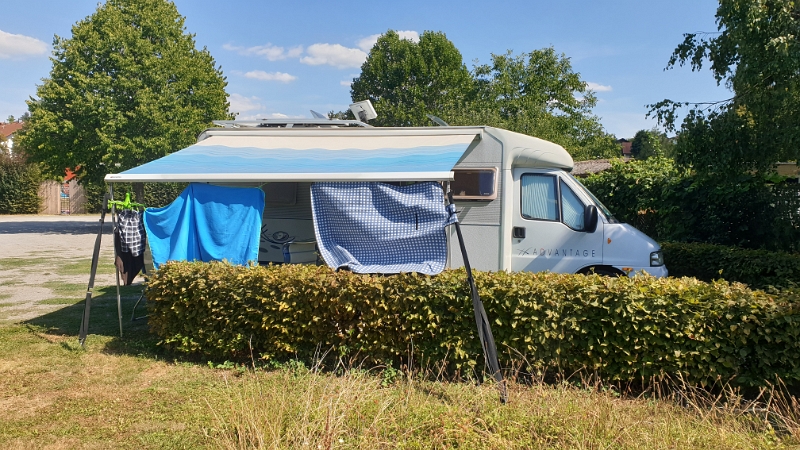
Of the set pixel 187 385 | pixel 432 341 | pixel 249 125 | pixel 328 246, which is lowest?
pixel 187 385

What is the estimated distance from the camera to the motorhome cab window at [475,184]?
24.1ft

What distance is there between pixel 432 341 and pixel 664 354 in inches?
82.0

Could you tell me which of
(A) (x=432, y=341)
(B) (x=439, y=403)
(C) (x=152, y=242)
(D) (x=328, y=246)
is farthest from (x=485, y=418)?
(C) (x=152, y=242)

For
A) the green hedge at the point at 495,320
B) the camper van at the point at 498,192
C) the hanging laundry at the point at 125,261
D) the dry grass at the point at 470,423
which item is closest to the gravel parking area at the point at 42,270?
the hanging laundry at the point at 125,261

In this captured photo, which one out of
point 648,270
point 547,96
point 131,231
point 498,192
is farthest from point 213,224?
point 547,96

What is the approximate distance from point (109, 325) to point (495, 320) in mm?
5444

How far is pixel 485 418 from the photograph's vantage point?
4.23 metres

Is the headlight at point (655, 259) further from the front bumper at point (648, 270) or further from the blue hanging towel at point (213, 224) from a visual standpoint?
the blue hanging towel at point (213, 224)

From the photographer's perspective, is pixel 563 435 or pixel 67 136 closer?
pixel 563 435

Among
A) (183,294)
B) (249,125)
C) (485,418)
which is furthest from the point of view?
(249,125)

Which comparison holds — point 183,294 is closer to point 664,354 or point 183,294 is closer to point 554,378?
point 554,378

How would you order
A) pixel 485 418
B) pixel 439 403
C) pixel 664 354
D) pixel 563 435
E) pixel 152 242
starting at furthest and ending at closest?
pixel 152 242 → pixel 664 354 → pixel 439 403 → pixel 485 418 → pixel 563 435

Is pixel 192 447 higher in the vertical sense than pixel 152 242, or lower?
lower

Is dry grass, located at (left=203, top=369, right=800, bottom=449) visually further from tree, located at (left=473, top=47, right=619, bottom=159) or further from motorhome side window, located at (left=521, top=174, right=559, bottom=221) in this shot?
tree, located at (left=473, top=47, right=619, bottom=159)
